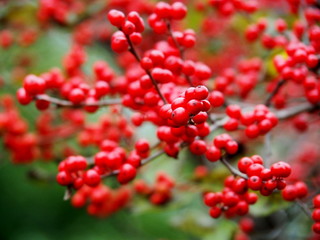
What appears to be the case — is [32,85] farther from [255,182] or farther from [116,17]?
[255,182]

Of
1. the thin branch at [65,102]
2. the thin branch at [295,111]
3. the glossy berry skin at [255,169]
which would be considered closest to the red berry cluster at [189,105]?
the glossy berry skin at [255,169]

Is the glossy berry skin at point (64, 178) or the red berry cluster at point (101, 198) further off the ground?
the glossy berry skin at point (64, 178)

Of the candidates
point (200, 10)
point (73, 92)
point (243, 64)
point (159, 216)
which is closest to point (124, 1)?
point (200, 10)

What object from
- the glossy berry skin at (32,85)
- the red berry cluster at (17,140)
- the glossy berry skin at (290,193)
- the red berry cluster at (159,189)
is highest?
the glossy berry skin at (32,85)

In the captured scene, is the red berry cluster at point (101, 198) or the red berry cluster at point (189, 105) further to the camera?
the red berry cluster at point (101, 198)

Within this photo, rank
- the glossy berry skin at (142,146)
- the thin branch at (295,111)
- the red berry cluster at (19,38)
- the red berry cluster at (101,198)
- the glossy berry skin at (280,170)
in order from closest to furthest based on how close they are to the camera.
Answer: the glossy berry skin at (280,170) < the glossy berry skin at (142,146) < the thin branch at (295,111) < the red berry cluster at (101,198) < the red berry cluster at (19,38)

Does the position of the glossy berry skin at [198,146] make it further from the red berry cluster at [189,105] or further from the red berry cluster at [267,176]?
the red berry cluster at [189,105]
